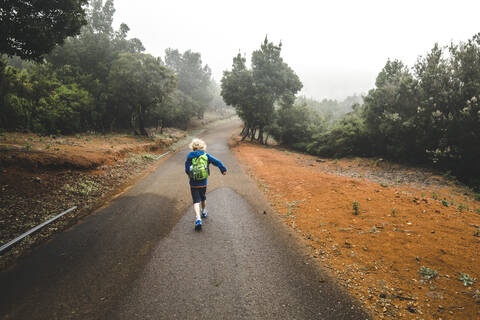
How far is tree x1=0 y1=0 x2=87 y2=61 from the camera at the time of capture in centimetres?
854

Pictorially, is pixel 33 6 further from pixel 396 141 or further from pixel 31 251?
pixel 396 141

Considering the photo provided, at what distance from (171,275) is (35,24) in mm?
12113

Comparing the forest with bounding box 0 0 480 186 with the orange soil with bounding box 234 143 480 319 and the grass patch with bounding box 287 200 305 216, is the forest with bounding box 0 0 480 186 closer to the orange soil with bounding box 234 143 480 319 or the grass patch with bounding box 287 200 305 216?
the orange soil with bounding box 234 143 480 319

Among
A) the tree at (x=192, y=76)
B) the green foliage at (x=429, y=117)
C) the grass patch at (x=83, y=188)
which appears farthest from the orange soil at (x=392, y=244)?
the tree at (x=192, y=76)

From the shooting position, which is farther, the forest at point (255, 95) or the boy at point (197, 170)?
the forest at point (255, 95)

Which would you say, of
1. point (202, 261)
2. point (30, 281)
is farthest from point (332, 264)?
point (30, 281)

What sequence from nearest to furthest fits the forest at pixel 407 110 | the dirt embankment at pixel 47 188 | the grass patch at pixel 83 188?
the dirt embankment at pixel 47 188
the grass patch at pixel 83 188
the forest at pixel 407 110

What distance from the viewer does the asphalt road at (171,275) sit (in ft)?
9.80

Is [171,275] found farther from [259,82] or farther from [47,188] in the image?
[259,82]

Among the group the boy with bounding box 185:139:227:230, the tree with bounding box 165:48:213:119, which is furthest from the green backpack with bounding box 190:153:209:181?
the tree with bounding box 165:48:213:119

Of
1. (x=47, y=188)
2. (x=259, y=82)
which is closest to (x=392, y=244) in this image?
(x=47, y=188)

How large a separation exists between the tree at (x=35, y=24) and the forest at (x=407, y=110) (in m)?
16.2

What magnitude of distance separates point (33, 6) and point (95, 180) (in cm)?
824

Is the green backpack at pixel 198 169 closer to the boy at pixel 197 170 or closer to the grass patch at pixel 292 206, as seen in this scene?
the boy at pixel 197 170
